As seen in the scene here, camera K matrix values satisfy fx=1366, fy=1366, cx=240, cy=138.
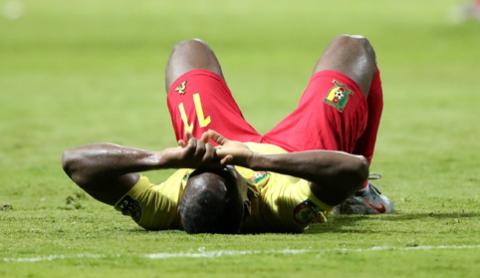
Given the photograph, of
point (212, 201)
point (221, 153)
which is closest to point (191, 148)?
point (221, 153)

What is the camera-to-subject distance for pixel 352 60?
7441 mm

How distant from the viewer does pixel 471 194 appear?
8.71 m

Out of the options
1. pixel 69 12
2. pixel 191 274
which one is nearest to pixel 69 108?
pixel 191 274

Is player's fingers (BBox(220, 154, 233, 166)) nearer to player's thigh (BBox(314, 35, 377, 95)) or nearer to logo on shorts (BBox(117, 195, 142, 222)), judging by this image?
logo on shorts (BBox(117, 195, 142, 222))

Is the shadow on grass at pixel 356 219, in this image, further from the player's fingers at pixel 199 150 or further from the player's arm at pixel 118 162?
the player's fingers at pixel 199 150

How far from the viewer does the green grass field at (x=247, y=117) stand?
6102 millimetres

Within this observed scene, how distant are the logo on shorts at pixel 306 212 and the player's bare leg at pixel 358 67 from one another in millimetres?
994

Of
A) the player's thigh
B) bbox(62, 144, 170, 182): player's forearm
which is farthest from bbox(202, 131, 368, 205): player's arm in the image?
the player's thigh

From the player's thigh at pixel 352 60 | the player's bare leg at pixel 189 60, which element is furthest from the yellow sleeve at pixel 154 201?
the player's thigh at pixel 352 60

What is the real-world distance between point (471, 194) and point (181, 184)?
2.66m

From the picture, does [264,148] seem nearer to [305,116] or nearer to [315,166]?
[305,116]

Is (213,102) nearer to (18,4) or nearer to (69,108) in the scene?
(69,108)

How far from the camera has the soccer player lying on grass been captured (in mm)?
6379

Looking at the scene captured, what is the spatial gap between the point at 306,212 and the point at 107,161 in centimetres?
99
